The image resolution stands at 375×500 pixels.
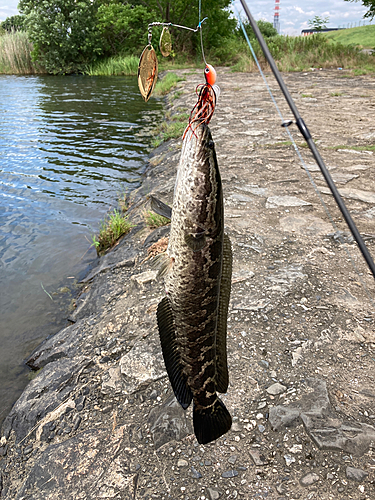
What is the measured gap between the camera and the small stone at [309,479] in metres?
2.39

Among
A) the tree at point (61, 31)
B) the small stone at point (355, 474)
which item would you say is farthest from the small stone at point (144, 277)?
the tree at point (61, 31)

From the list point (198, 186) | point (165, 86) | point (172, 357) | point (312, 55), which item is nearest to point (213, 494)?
point (172, 357)

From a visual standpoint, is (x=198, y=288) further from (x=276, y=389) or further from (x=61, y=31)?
(x=61, y=31)

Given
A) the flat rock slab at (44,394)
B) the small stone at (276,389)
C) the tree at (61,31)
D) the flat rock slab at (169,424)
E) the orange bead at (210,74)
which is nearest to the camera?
the orange bead at (210,74)

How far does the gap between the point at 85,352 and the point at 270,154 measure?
20.0 feet

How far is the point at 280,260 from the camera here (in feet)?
15.5

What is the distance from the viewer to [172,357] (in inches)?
83.7

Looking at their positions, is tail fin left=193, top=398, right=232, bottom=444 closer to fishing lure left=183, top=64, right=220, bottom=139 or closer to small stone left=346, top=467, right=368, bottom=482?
small stone left=346, top=467, right=368, bottom=482

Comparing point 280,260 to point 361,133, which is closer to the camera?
point 280,260

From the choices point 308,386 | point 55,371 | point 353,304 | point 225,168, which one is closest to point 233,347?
point 308,386

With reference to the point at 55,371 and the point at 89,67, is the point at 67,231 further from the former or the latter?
the point at 89,67

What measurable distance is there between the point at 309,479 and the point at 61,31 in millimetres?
39310

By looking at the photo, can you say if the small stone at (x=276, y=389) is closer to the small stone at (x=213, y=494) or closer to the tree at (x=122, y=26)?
the small stone at (x=213, y=494)

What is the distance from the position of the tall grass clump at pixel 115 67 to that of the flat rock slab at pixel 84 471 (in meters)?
31.7
